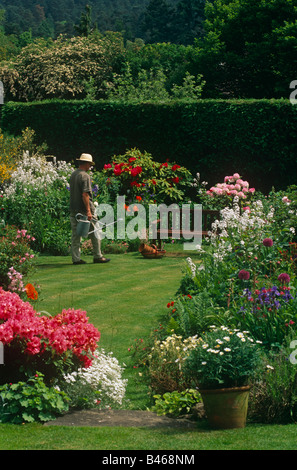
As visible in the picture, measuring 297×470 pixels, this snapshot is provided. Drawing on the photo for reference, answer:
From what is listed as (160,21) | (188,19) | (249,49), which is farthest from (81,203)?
(160,21)

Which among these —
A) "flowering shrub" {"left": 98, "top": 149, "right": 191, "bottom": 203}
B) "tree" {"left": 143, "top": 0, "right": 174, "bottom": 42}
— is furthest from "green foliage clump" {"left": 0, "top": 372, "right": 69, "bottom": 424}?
"tree" {"left": 143, "top": 0, "right": 174, "bottom": 42}

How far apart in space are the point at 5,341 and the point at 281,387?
7.10 feet

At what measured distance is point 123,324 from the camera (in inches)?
304

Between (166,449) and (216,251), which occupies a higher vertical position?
(216,251)

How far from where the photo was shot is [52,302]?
8.69 meters

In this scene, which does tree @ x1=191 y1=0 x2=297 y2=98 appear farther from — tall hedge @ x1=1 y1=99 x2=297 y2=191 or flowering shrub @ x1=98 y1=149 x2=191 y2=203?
flowering shrub @ x1=98 y1=149 x2=191 y2=203

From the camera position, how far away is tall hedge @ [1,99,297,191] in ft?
52.6

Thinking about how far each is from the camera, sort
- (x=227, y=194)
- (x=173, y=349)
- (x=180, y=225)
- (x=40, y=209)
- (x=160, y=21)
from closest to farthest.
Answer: (x=173, y=349), (x=40, y=209), (x=227, y=194), (x=180, y=225), (x=160, y=21)

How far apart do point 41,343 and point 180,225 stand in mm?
9672

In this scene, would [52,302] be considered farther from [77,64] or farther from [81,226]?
[77,64]

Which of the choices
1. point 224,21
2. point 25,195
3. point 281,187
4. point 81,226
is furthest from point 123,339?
point 224,21

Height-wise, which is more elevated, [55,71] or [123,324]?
[55,71]

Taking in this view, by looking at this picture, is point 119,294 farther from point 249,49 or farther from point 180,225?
point 249,49

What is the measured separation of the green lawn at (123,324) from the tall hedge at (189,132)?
4.50m
